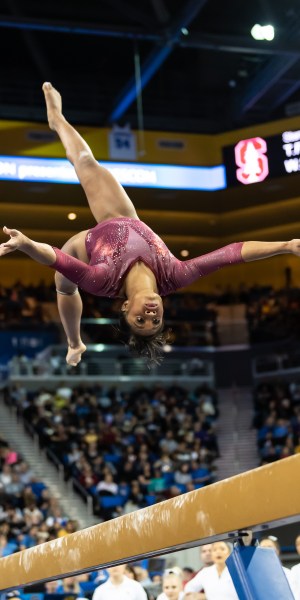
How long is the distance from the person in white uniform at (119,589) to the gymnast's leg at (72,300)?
188cm

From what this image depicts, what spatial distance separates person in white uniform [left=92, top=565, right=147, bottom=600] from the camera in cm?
667

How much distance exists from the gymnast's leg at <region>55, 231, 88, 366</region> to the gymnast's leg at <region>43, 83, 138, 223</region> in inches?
8.8

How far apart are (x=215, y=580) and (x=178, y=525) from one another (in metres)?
2.95

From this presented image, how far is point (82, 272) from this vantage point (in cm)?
480

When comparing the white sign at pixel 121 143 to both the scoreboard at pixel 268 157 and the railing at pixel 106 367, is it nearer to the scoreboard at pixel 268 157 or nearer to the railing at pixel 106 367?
the scoreboard at pixel 268 157

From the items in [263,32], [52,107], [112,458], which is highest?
[263,32]

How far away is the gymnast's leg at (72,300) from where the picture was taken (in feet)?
17.6

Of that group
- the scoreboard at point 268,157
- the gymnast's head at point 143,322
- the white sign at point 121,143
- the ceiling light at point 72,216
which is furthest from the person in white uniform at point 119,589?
the ceiling light at point 72,216

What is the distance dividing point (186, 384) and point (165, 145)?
5388mm

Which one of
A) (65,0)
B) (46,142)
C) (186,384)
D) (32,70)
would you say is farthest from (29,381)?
(65,0)

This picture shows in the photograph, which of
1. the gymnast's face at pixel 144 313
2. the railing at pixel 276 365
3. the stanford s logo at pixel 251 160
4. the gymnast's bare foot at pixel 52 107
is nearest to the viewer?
the gymnast's face at pixel 144 313

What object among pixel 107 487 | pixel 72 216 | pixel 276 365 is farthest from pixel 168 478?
pixel 72 216

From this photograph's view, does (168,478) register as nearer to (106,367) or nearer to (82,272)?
(106,367)

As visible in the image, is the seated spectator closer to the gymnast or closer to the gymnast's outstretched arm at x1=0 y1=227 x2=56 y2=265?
the gymnast
